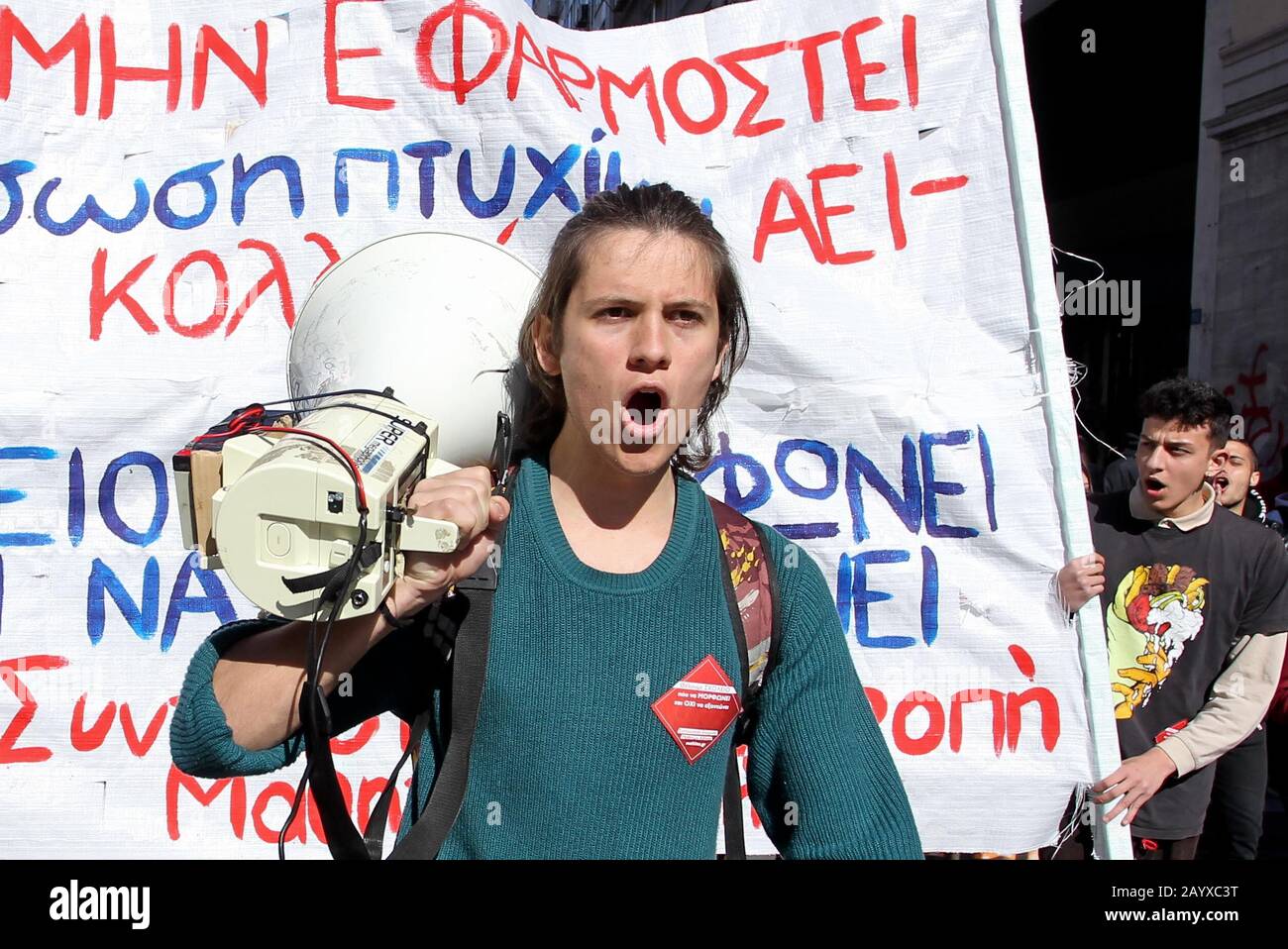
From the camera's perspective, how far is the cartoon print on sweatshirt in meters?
3.04

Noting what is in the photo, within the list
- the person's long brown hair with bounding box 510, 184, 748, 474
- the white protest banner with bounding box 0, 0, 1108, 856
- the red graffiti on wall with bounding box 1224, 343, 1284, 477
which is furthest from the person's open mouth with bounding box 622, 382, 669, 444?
the red graffiti on wall with bounding box 1224, 343, 1284, 477

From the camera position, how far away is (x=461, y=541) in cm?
130

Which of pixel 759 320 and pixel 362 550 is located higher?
pixel 759 320

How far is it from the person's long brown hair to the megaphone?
0.04 metres

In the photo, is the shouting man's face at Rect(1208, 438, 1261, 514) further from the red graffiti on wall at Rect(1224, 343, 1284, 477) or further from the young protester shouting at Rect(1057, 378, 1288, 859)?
the red graffiti on wall at Rect(1224, 343, 1284, 477)

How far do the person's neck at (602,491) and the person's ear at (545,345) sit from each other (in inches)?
4.0

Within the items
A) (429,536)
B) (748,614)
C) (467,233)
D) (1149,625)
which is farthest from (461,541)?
(1149,625)

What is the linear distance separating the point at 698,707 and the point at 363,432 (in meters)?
0.54

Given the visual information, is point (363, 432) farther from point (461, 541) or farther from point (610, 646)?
point (610, 646)

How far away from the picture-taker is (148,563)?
99.9 inches

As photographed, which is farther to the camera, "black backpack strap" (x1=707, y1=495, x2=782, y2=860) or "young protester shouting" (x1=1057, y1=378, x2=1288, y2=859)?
"young protester shouting" (x1=1057, y1=378, x2=1288, y2=859)

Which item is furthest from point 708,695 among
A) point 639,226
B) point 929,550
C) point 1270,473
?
point 1270,473

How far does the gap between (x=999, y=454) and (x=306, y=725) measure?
5.85 feet

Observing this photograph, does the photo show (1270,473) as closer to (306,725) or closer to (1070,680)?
(1070,680)
